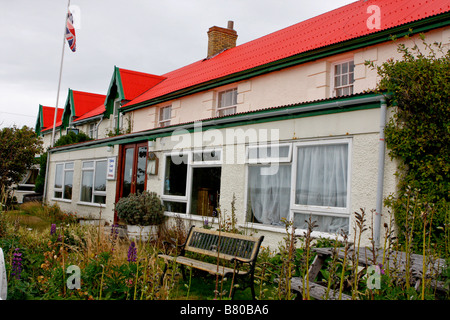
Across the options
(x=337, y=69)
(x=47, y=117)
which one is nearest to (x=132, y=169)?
(x=337, y=69)

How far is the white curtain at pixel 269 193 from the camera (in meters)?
8.22

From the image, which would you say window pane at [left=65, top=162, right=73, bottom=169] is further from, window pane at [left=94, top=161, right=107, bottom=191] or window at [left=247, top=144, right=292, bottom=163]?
window at [left=247, top=144, right=292, bottom=163]

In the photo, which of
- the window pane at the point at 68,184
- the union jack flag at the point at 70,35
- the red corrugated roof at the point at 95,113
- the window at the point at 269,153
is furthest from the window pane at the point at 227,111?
the union jack flag at the point at 70,35

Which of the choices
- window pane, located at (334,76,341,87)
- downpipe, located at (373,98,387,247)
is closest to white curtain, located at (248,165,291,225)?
downpipe, located at (373,98,387,247)

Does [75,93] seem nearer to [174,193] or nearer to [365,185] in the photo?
[174,193]

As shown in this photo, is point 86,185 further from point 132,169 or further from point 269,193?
point 269,193

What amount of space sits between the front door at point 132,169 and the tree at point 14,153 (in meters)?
10.7

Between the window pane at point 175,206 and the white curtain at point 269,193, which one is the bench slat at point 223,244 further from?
the window pane at point 175,206

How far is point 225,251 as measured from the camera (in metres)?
6.54

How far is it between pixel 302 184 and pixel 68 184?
13.4 metres

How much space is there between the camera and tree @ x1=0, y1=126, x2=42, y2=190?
70.5 ft
